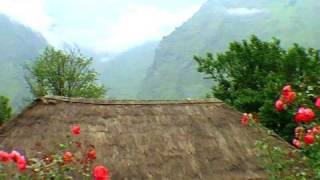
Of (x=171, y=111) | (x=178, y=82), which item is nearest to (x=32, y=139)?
(x=171, y=111)

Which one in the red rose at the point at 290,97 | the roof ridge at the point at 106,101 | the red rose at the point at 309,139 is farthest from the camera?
the roof ridge at the point at 106,101

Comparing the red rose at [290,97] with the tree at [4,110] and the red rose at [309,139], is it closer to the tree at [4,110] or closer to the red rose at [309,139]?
the red rose at [309,139]

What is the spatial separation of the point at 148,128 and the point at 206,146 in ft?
4.95

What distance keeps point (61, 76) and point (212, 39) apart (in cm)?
14664

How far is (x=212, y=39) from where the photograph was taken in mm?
183875

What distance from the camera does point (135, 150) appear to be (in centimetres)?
1413

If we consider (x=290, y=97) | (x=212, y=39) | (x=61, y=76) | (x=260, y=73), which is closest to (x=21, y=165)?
(x=290, y=97)

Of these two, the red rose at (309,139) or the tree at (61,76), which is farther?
the tree at (61,76)

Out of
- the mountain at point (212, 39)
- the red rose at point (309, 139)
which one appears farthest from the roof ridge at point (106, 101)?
the mountain at point (212, 39)

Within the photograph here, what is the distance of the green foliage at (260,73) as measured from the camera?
22016 mm

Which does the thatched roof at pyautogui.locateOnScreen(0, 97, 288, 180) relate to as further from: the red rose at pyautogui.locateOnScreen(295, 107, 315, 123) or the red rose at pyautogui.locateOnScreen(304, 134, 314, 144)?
the red rose at pyautogui.locateOnScreen(295, 107, 315, 123)

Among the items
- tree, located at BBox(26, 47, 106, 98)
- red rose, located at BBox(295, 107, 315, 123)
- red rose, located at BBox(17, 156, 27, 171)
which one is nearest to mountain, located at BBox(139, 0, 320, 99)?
tree, located at BBox(26, 47, 106, 98)

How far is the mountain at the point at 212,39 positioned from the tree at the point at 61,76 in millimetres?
105887

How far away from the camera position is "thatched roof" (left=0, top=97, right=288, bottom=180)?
44.9ft
